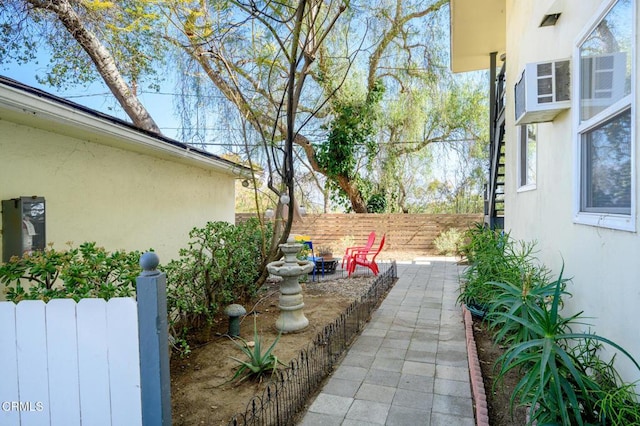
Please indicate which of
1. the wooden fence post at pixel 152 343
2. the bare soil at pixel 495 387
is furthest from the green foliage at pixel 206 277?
the bare soil at pixel 495 387

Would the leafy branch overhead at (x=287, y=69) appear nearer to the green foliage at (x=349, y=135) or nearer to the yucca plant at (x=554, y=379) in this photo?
the green foliage at (x=349, y=135)

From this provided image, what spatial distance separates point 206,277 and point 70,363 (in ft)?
8.22

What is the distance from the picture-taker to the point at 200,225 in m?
6.31

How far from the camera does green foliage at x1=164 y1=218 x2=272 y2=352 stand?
3979 millimetres

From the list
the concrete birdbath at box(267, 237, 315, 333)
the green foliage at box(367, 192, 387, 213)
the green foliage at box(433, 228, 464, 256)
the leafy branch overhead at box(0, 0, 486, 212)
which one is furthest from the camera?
the green foliage at box(367, 192, 387, 213)

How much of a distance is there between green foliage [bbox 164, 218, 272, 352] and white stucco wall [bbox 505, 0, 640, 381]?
3645mm

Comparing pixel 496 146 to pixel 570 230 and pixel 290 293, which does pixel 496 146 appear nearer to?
pixel 570 230

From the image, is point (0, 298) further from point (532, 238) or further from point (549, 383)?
point (532, 238)

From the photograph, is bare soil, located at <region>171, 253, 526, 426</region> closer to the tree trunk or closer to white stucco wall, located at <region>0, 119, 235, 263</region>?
white stucco wall, located at <region>0, 119, 235, 263</region>

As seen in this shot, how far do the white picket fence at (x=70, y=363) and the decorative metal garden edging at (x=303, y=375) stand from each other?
0.67m

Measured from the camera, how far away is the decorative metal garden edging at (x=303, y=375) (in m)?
2.70

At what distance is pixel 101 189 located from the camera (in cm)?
400

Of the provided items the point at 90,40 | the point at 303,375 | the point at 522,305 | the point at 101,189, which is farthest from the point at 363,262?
the point at 90,40
